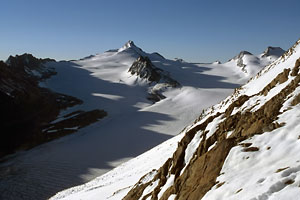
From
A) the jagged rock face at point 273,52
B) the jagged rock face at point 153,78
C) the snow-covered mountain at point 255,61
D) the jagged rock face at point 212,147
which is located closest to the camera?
the jagged rock face at point 212,147

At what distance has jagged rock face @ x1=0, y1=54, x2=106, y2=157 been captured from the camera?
45.7 metres

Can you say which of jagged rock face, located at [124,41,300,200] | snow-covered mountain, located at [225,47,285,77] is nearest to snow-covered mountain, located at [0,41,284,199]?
jagged rock face, located at [124,41,300,200]

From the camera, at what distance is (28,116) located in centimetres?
5784

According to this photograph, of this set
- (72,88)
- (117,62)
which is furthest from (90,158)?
(117,62)

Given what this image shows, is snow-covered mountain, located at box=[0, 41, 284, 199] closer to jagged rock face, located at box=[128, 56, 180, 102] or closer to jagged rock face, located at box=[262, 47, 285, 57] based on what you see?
jagged rock face, located at box=[128, 56, 180, 102]

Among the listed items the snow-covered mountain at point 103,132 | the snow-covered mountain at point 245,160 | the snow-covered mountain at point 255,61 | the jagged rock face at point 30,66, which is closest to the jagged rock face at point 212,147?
the snow-covered mountain at point 245,160

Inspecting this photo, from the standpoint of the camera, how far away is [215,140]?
1217 cm

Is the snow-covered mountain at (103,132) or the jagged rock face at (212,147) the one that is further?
the snow-covered mountain at (103,132)

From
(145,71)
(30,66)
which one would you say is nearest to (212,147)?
(145,71)

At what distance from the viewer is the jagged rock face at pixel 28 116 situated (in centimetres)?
4569

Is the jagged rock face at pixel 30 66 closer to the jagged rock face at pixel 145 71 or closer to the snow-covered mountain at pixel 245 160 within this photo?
the jagged rock face at pixel 145 71

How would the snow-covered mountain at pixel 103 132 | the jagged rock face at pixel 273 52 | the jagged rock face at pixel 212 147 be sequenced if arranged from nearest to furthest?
the jagged rock face at pixel 212 147
the snow-covered mountain at pixel 103 132
the jagged rock face at pixel 273 52

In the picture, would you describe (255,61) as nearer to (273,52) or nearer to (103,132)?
(273,52)

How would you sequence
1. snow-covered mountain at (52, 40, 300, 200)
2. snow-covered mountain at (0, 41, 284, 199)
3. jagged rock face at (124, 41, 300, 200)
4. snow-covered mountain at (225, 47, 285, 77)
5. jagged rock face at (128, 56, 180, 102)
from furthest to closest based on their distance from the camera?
snow-covered mountain at (225, 47, 285, 77) → jagged rock face at (128, 56, 180, 102) → snow-covered mountain at (0, 41, 284, 199) → jagged rock face at (124, 41, 300, 200) → snow-covered mountain at (52, 40, 300, 200)
